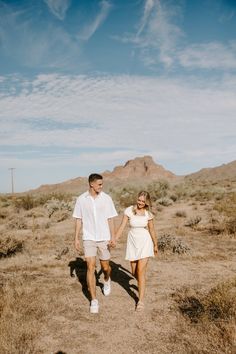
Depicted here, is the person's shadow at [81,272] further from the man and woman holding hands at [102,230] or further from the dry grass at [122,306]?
the man and woman holding hands at [102,230]

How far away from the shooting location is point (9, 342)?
484 centimetres

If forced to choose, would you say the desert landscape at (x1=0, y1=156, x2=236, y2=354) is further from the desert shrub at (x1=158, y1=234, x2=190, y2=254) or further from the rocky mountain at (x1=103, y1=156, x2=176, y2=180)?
the rocky mountain at (x1=103, y1=156, x2=176, y2=180)

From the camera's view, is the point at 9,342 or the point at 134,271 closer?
the point at 9,342

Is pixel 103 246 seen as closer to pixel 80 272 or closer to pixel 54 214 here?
pixel 80 272

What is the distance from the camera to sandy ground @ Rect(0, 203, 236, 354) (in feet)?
16.4

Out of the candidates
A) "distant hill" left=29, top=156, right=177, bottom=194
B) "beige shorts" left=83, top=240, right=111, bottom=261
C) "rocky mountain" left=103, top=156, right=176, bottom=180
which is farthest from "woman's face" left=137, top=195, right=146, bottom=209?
"rocky mountain" left=103, top=156, right=176, bottom=180

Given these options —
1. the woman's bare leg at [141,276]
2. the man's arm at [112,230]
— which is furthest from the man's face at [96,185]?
the woman's bare leg at [141,276]

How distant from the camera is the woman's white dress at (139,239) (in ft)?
20.3

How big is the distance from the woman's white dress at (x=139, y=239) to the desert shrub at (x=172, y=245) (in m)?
3.79

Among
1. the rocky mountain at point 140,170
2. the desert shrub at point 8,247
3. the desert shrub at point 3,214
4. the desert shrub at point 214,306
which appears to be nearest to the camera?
the desert shrub at point 214,306

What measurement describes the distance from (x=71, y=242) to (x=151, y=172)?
371 ft

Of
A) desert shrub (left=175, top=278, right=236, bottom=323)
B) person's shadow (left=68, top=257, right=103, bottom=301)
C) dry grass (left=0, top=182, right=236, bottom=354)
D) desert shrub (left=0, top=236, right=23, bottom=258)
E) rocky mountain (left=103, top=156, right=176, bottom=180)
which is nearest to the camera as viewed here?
dry grass (left=0, top=182, right=236, bottom=354)

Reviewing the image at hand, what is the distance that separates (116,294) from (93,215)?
1756 mm

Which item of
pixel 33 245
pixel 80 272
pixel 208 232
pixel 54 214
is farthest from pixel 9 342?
pixel 54 214
